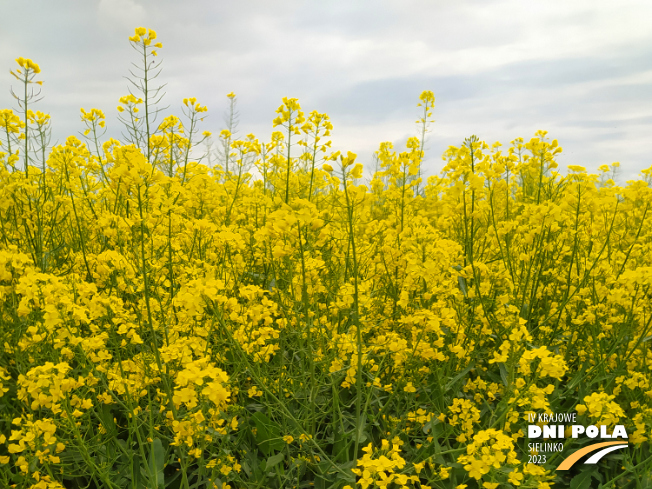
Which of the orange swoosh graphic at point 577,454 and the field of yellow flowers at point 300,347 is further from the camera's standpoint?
the orange swoosh graphic at point 577,454

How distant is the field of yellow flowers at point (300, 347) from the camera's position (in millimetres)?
1820

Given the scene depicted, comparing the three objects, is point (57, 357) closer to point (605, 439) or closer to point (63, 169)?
point (63, 169)

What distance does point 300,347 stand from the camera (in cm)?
200

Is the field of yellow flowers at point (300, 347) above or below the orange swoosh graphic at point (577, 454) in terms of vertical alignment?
above

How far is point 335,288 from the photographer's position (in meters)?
2.72

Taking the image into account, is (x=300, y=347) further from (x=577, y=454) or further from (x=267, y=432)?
(x=577, y=454)

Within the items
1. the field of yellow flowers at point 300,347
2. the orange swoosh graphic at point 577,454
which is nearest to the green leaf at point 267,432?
the field of yellow flowers at point 300,347

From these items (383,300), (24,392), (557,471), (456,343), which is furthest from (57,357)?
(557,471)

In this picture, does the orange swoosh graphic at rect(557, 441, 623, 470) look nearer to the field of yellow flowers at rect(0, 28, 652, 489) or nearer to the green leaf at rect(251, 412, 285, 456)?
the field of yellow flowers at rect(0, 28, 652, 489)

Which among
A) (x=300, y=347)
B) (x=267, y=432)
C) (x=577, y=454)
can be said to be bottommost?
(x=577, y=454)

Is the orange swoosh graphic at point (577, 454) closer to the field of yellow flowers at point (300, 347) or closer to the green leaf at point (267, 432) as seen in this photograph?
the field of yellow flowers at point (300, 347)

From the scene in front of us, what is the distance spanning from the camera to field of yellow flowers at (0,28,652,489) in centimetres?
182

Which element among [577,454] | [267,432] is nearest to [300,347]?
[267,432]

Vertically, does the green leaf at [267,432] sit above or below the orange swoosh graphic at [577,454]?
above
